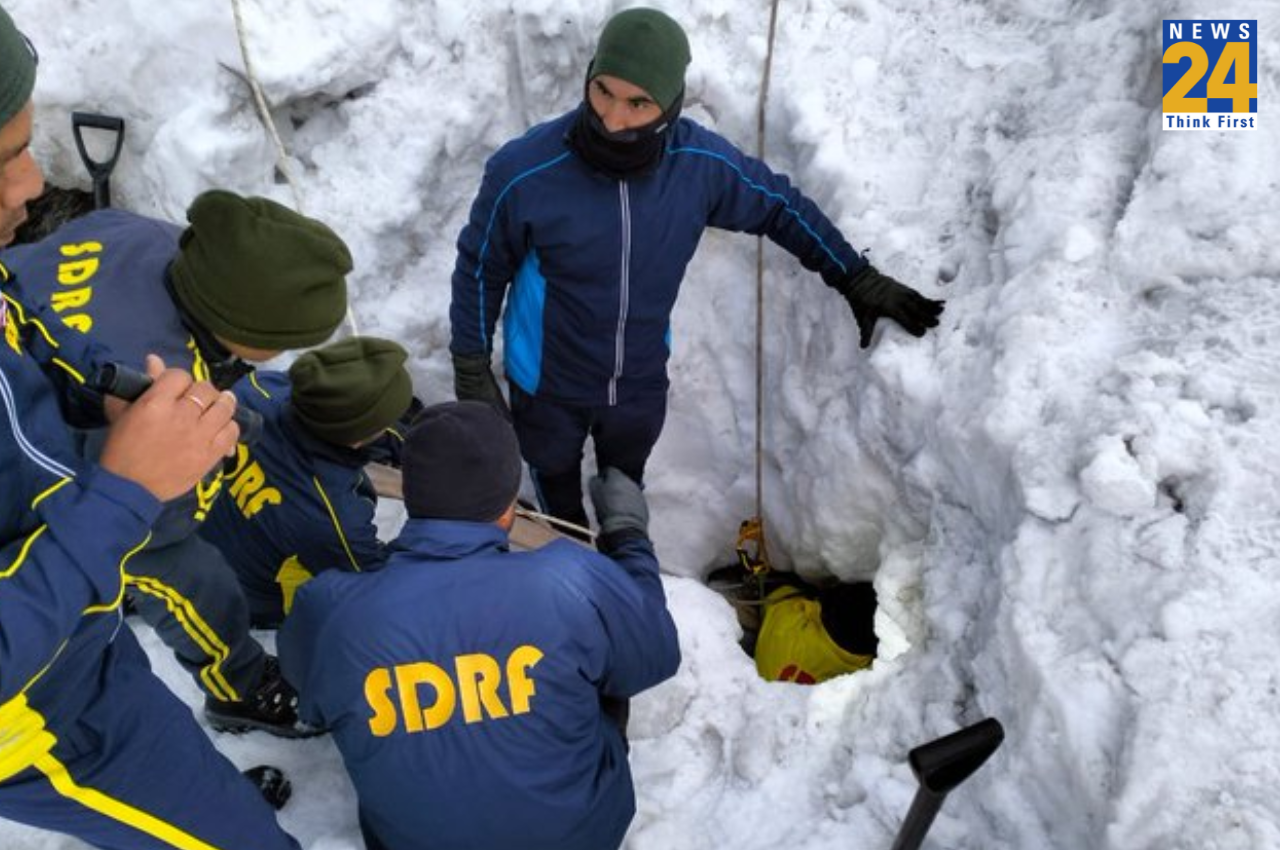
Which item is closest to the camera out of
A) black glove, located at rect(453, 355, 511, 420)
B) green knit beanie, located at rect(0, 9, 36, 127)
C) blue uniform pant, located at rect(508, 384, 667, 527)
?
green knit beanie, located at rect(0, 9, 36, 127)

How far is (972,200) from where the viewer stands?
9.77 feet

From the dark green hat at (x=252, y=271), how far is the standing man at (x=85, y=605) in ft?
0.99

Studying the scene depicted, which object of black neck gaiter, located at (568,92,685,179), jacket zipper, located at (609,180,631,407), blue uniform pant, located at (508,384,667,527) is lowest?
blue uniform pant, located at (508,384,667,527)

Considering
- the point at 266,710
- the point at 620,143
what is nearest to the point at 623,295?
the point at 620,143

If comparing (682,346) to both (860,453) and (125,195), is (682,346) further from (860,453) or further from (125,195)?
(125,195)

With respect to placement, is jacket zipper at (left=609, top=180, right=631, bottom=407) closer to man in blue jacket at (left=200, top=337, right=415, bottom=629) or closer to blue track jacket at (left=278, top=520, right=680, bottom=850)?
man in blue jacket at (left=200, top=337, right=415, bottom=629)

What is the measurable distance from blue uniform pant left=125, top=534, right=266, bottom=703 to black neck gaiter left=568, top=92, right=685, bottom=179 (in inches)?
60.6

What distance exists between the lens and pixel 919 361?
2.81m

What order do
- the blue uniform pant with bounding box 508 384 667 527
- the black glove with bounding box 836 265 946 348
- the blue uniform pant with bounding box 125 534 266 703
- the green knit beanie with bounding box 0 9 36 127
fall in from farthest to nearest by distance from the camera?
the blue uniform pant with bounding box 508 384 667 527
the black glove with bounding box 836 265 946 348
the blue uniform pant with bounding box 125 534 266 703
the green knit beanie with bounding box 0 9 36 127

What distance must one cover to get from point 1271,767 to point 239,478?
264 centimetres

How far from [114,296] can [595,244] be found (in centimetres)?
137

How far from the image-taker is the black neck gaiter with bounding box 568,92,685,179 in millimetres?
2629

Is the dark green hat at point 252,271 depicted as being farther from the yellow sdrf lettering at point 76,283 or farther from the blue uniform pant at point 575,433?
the blue uniform pant at point 575,433

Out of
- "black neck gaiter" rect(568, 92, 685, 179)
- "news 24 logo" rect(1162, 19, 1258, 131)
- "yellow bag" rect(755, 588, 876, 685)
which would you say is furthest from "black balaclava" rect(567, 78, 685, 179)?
"yellow bag" rect(755, 588, 876, 685)
